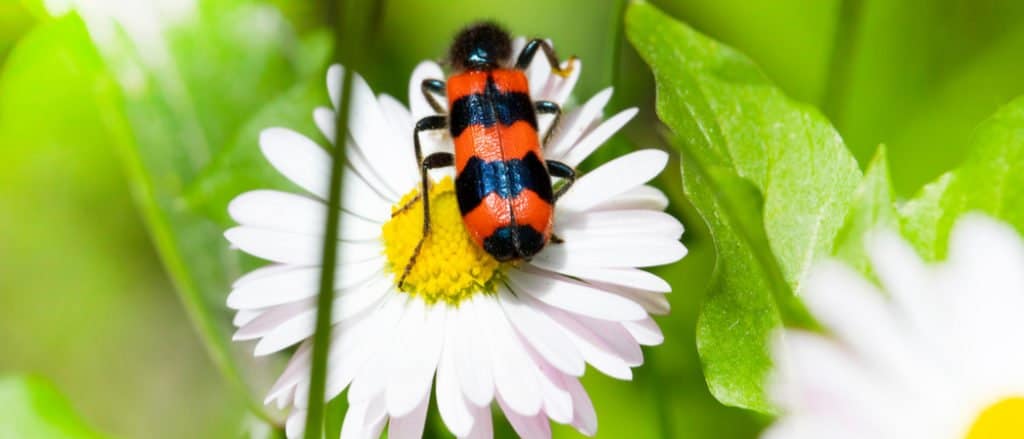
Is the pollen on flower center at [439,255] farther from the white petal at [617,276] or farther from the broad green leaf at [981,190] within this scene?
the broad green leaf at [981,190]

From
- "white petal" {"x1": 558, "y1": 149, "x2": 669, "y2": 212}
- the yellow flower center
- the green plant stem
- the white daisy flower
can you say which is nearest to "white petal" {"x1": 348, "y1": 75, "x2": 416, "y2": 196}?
the white daisy flower

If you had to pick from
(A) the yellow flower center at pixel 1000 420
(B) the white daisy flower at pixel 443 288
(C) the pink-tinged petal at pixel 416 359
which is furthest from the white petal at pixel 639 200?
(A) the yellow flower center at pixel 1000 420

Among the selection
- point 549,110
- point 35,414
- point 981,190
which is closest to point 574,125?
point 549,110

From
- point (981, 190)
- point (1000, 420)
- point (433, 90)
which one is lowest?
point (1000, 420)

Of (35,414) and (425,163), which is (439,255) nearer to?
(425,163)

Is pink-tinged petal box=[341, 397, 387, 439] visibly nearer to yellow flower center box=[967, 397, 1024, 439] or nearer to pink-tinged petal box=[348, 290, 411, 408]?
pink-tinged petal box=[348, 290, 411, 408]

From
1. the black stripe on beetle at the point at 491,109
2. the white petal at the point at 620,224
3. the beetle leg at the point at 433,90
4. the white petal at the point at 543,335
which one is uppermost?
the beetle leg at the point at 433,90

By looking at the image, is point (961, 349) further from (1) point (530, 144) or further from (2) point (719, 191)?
(1) point (530, 144)
